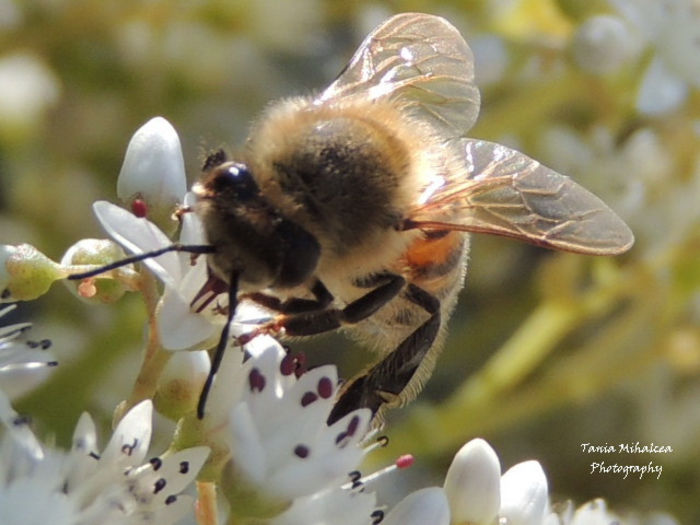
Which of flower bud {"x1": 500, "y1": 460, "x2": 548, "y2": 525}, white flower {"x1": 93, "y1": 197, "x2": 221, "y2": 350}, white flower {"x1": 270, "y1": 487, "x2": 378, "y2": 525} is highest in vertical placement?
white flower {"x1": 93, "y1": 197, "x2": 221, "y2": 350}

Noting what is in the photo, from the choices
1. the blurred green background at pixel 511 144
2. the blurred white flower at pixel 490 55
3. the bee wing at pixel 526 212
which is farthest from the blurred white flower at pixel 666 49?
the bee wing at pixel 526 212

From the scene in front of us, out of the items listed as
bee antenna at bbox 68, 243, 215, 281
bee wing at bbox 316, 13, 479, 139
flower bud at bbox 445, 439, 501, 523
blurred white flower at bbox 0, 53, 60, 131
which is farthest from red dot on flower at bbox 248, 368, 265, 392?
blurred white flower at bbox 0, 53, 60, 131

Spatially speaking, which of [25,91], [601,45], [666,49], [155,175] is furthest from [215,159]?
[25,91]

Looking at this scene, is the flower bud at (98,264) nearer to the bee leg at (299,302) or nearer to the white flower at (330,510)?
the bee leg at (299,302)

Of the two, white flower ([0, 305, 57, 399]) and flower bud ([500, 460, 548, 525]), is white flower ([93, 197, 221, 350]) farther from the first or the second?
flower bud ([500, 460, 548, 525])

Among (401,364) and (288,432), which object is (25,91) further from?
(288,432)

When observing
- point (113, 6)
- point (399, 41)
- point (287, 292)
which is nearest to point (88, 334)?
point (113, 6)

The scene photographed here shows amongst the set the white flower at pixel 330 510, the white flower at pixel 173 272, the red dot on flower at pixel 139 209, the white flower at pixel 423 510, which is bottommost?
the white flower at pixel 423 510

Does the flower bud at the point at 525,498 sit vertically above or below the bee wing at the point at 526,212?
below
